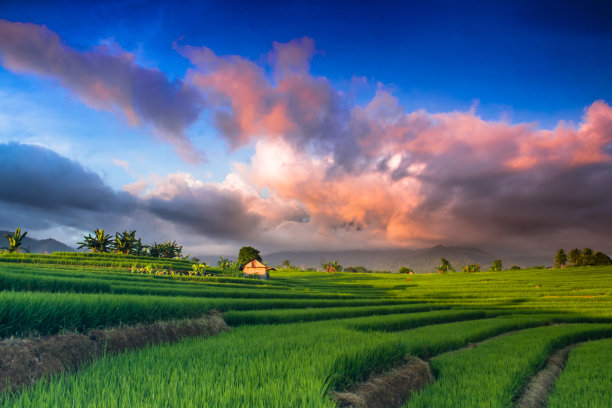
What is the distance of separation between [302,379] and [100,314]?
20.0 feet

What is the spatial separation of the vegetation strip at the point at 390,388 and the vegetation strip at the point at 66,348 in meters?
4.32

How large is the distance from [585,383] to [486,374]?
2.38 m

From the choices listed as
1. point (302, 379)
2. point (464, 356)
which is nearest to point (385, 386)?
point (302, 379)

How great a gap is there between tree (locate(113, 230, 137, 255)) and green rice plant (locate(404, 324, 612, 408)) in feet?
219

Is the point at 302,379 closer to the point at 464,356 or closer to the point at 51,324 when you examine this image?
the point at 51,324

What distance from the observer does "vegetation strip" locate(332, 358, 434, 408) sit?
4.76 metres

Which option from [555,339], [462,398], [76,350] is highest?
[76,350]

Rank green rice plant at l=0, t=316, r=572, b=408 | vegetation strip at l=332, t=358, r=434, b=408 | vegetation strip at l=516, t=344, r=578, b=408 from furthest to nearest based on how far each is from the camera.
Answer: vegetation strip at l=516, t=344, r=578, b=408 → vegetation strip at l=332, t=358, r=434, b=408 → green rice plant at l=0, t=316, r=572, b=408

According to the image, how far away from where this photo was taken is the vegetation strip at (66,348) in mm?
5000

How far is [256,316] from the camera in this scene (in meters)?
13.3

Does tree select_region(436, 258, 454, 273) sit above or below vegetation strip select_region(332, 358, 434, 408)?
below

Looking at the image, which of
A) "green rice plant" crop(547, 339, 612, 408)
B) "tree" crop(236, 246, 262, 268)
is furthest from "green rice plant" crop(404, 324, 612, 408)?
"tree" crop(236, 246, 262, 268)

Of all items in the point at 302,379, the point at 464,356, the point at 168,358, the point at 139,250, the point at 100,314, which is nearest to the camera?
the point at 302,379

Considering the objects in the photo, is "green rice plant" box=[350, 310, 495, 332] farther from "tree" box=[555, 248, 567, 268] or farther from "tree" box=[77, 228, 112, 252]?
"tree" box=[555, 248, 567, 268]
